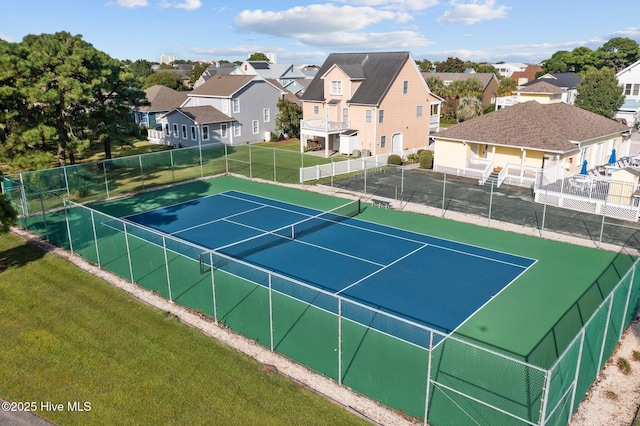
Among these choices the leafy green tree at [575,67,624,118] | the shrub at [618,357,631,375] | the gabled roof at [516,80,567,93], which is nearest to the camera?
the shrub at [618,357,631,375]

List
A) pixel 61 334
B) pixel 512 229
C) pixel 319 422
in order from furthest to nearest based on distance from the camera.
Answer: pixel 512 229 < pixel 61 334 < pixel 319 422

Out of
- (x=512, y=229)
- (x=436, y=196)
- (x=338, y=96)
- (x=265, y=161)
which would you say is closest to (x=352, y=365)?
(x=512, y=229)

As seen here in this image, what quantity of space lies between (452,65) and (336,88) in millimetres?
99354

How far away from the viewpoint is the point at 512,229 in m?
25.5

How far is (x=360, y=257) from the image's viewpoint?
2184 centimetres

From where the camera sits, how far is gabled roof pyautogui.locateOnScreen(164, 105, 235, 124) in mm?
49047

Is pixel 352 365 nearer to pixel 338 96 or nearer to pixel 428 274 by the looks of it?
pixel 428 274

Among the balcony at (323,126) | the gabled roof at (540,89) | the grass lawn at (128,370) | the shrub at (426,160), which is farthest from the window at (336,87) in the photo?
the grass lawn at (128,370)

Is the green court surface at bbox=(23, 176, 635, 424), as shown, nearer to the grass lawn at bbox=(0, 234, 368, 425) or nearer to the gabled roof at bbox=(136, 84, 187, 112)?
the grass lawn at bbox=(0, 234, 368, 425)

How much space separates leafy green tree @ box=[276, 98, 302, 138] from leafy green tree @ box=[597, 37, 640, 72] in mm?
79486

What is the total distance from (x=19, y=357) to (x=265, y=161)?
3126cm

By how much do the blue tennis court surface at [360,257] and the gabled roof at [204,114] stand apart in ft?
69.4

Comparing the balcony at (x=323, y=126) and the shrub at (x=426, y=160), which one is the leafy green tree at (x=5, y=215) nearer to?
the shrub at (x=426, y=160)

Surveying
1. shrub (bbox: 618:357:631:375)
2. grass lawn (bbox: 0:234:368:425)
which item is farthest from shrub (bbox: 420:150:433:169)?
grass lawn (bbox: 0:234:368:425)
